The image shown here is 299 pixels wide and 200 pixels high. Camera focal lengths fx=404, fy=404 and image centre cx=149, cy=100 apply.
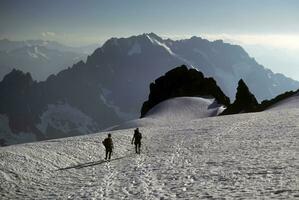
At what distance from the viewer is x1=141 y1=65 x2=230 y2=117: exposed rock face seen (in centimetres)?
11557

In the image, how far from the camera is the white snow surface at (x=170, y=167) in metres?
20.3

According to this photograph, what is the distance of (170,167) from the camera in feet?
88.7

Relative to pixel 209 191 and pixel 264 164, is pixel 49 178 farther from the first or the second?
pixel 264 164

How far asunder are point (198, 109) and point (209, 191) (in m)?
77.2

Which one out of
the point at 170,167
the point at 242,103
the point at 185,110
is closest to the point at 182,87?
the point at 185,110

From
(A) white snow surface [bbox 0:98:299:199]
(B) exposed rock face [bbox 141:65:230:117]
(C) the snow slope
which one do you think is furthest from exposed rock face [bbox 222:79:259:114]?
(A) white snow surface [bbox 0:98:299:199]

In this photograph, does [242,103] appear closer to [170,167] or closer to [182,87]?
[182,87]

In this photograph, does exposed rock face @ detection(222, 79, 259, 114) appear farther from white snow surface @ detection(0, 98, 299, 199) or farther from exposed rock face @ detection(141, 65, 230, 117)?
white snow surface @ detection(0, 98, 299, 199)

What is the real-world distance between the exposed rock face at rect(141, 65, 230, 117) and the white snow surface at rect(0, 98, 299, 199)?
236 feet

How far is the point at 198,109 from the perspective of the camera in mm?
96250

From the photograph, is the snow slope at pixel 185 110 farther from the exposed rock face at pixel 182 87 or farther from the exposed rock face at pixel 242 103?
the exposed rock face at pixel 182 87

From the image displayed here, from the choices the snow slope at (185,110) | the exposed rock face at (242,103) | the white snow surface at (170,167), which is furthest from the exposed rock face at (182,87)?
the white snow surface at (170,167)

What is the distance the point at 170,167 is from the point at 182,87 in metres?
92.7

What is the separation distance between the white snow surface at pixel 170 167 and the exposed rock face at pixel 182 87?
72.0m
